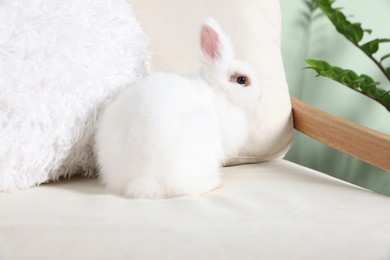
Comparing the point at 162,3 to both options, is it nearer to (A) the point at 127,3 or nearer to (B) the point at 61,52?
(A) the point at 127,3

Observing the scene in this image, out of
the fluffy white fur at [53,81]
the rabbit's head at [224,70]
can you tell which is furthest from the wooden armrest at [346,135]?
the fluffy white fur at [53,81]

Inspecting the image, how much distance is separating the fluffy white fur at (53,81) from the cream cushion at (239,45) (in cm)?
14

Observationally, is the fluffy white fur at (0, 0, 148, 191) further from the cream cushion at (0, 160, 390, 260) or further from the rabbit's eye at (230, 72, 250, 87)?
the rabbit's eye at (230, 72, 250, 87)

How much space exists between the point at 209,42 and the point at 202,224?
15.2 inches

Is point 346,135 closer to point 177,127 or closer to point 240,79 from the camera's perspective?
point 240,79

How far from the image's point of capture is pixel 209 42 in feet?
3.50

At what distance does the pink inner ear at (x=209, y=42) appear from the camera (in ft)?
3.47

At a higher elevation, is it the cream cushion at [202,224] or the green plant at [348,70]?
Answer: the green plant at [348,70]

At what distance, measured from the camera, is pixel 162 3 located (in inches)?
49.6

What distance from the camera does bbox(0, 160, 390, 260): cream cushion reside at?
0.73 meters

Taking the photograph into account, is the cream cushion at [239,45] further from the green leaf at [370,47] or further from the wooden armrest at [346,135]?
the green leaf at [370,47]

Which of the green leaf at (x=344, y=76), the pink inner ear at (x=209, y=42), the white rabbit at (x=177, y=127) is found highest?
the pink inner ear at (x=209, y=42)

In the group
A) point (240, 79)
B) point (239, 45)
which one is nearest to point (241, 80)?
point (240, 79)

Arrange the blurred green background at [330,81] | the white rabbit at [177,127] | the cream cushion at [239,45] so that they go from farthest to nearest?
the blurred green background at [330,81]
the cream cushion at [239,45]
the white rabbit at [177,127]
